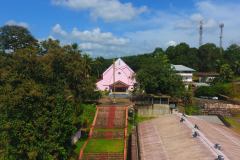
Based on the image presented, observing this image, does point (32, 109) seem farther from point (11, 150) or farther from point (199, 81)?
point (199, 81)

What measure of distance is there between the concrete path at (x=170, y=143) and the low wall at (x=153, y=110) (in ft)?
43.2

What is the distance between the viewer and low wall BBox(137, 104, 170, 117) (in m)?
51.5

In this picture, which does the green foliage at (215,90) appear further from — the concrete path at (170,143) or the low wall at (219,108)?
the concrete path at (170,143)

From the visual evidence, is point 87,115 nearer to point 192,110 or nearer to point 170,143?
point 192,110

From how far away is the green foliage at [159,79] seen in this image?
177 ft

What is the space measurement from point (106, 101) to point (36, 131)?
3048cm

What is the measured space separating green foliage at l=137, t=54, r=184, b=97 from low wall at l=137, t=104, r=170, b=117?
346cm

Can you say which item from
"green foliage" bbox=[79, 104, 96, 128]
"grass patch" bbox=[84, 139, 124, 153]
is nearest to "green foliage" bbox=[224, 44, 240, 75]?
"green foliage" bbox=[79, 104, 96, 128]

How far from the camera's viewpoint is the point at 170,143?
92.7ft

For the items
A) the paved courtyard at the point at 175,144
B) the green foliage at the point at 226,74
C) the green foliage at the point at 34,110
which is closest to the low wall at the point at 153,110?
the paved courtyard at the point at 175,144

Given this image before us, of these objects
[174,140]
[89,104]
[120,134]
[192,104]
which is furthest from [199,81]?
[174,140]

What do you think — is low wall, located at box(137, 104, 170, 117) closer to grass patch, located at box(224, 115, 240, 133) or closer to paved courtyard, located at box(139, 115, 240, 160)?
grass patch, located at box(224, 115, 240, 133)

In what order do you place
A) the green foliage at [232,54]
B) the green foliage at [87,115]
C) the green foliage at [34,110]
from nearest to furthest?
1. the green foliage at [34,110]
2. the green foliage at [87,115]
3. the green foliage at [232,54]

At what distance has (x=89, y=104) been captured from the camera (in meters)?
53.6
